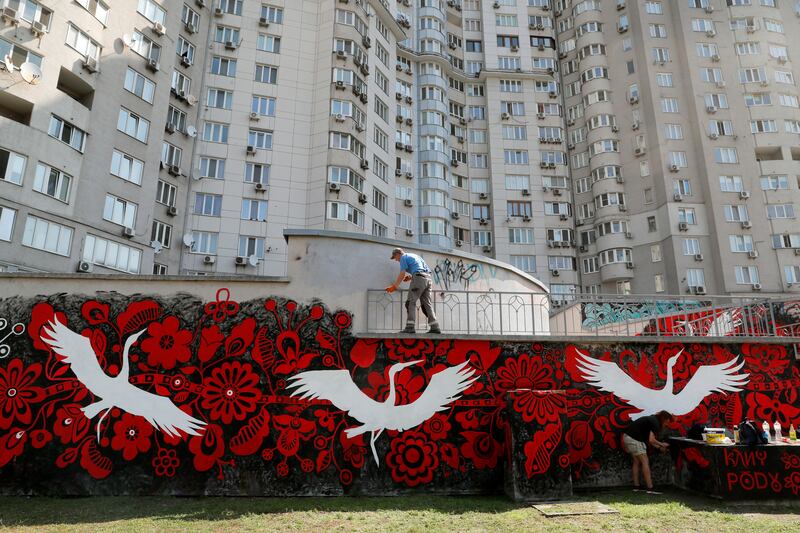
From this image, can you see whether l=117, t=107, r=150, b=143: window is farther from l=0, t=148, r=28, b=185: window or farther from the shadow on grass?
the shadow on grass

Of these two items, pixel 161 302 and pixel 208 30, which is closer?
pixel 161 302

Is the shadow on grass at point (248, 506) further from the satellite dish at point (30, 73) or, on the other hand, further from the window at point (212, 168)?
the window at point (212, 168)

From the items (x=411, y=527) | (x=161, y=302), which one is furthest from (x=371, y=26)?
(x=411, y=527)

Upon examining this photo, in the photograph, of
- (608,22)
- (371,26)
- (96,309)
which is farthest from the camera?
(608,22)

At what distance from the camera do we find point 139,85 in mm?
24797

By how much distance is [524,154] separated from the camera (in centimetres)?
4131

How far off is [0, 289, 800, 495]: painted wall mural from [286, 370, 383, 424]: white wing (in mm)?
28

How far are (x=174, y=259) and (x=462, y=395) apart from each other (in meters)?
20.4

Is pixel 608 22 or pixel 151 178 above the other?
pixel 608 22

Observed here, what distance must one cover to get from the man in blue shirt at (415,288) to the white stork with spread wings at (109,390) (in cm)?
461

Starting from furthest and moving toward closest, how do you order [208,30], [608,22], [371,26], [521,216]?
[608,22] < [521,216] < [371,26] < [208,30]

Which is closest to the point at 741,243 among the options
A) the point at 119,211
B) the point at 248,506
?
the point at 248,506

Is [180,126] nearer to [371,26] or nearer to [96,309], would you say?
[371,26]

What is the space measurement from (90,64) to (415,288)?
20316 mm
